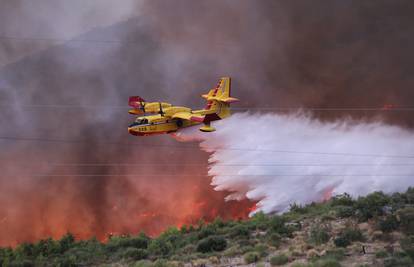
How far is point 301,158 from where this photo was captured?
147 feet

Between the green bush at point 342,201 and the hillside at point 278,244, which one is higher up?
the green bush at point 342,201

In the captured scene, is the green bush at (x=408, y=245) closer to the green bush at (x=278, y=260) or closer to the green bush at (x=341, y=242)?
the green bush at (x=341, y=242)

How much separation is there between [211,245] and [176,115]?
752cm

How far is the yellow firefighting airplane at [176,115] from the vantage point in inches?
1329

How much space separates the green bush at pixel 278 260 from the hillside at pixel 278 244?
5cm

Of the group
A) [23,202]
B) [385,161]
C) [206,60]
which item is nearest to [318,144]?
[385,161]

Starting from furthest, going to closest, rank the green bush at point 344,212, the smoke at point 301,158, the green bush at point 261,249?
the smoke at point 301,158 < the green bush at point 344,212 < the green bush at point 261,249

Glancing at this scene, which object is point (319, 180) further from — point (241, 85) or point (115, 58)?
point (115, 58)

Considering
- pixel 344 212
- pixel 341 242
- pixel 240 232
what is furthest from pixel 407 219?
pixel 240 232

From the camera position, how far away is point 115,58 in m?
46.8

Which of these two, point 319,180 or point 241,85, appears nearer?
point 319,180

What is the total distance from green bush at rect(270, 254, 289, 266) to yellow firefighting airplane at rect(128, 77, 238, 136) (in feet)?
27.6

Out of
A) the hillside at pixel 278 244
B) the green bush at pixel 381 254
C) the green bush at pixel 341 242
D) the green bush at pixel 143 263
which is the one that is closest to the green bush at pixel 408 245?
the hillside at pixel 278 244

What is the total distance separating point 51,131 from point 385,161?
82.2 feet
